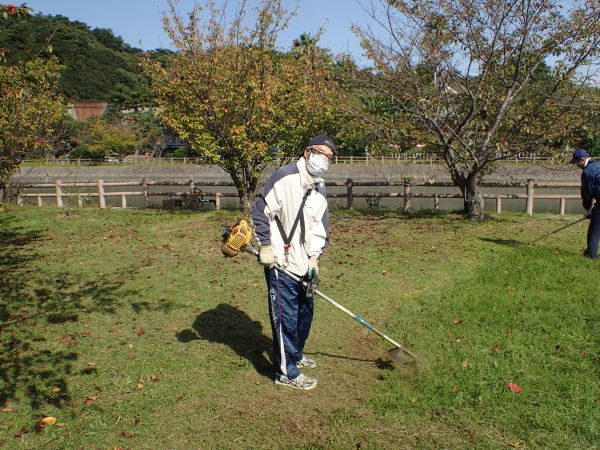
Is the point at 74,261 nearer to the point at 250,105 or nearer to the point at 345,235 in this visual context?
the point at 345,235

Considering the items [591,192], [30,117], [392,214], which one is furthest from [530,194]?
[30,117]

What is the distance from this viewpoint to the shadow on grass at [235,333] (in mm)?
5383

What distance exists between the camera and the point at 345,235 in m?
11.5

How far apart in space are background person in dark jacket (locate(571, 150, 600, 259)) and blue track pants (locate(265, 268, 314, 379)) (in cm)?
599

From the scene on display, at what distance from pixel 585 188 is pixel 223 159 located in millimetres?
10001

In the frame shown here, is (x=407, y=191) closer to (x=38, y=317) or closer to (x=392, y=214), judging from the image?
(x=392, y=214)

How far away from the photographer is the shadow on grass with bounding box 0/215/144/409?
464cm

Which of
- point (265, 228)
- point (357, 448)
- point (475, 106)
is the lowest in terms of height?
point (357, 448)

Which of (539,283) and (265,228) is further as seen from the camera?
(539,283)

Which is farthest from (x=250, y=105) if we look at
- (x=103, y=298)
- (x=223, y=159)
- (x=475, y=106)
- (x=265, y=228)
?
(x=265, y=228)

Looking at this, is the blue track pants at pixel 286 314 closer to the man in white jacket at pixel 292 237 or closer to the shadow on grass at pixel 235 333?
the man in white jacket at pixel 292 237

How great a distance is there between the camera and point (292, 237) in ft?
14.5

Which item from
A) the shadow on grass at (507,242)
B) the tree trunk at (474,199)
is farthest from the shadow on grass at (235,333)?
the tree trunk at (474,199)

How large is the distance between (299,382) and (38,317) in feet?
12.6
